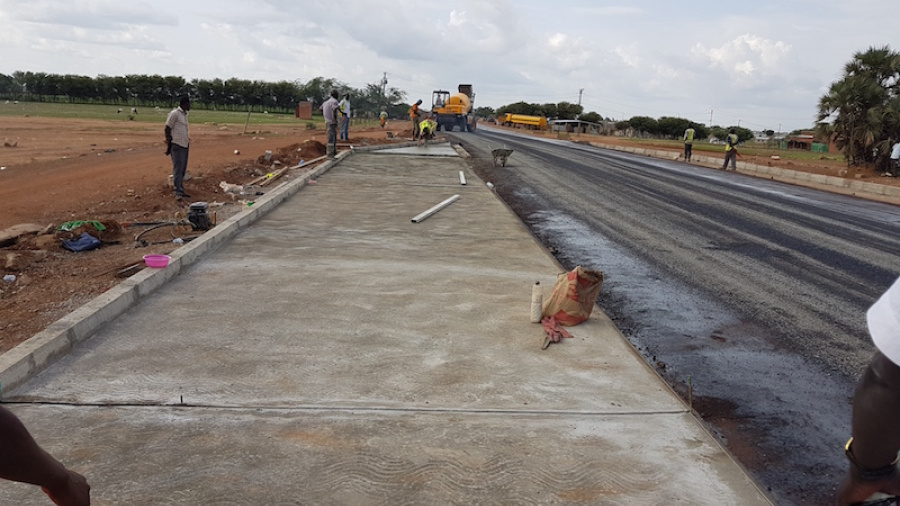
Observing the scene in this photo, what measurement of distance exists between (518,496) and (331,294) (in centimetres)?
319

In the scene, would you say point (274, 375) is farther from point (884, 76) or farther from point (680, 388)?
point (884, 76)

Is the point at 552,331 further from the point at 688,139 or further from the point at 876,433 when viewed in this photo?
the point at 688,139

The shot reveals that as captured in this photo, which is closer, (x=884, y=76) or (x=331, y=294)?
(x=331, y=294)

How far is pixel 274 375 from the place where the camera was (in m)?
3.87

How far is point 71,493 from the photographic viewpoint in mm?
2250

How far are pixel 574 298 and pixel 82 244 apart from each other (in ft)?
21.1

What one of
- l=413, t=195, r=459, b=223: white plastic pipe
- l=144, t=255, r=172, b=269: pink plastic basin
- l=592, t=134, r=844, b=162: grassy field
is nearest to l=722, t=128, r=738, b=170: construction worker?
l=592, t=134, r=844, b=162: grassy field

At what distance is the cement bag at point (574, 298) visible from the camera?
4.98 metres

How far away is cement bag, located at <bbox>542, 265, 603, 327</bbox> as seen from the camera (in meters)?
4.98

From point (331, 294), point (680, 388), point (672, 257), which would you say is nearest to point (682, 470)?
point (680, 388)

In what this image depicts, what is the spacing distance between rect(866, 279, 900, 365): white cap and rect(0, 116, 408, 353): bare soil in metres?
5.22

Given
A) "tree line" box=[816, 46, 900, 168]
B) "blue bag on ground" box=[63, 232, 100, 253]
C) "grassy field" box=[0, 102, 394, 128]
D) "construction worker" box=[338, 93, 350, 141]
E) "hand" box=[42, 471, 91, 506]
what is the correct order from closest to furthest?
1. "hand" box=[42, 471, 91, 506]
2. "blue bag on ground" box=[63, 232, 100, 253]
3. "construction worker" box=[338, 93, 350, 141]
4. "tree line" box=[816, 46, 900, 168]
5. "grassy field" box=[0, 102, 394, 128]

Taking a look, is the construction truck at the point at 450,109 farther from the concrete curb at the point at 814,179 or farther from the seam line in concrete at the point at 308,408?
the seam line in concrete at the point at 308,408

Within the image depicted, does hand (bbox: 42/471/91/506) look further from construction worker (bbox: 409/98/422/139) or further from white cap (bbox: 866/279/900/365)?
construction worker (bbox: 409/98/422/139)
